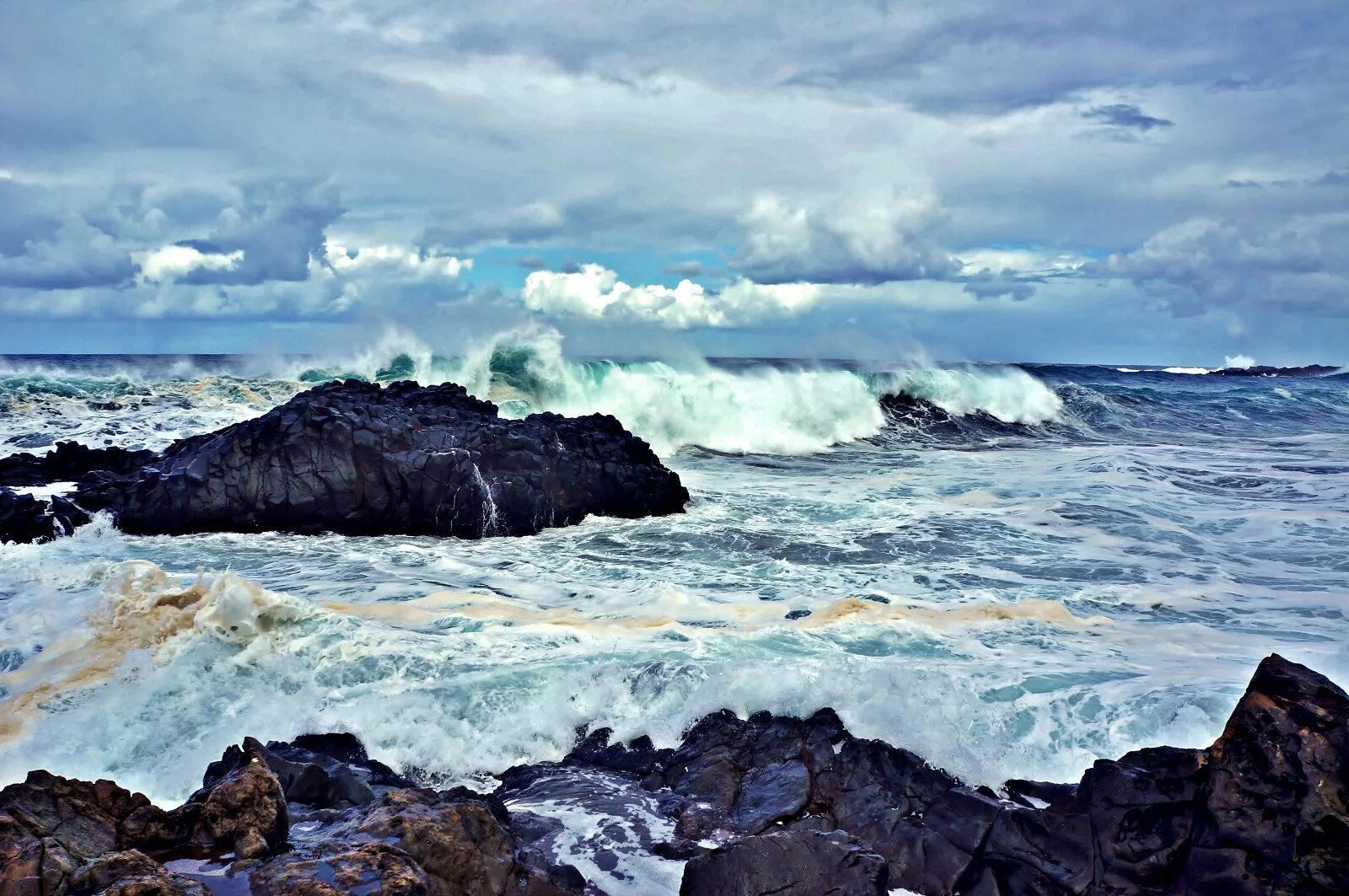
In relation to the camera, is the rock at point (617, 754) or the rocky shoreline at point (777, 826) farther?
the rock at point (617, 754)

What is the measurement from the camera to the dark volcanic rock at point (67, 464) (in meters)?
15.4

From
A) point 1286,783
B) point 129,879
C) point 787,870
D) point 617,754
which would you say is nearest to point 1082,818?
point 1286,783

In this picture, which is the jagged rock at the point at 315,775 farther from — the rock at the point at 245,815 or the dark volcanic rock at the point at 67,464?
the dark volcanic rock at the point at 67,464

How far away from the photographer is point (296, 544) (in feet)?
42.1

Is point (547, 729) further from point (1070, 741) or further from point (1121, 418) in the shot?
point (1121, 418)

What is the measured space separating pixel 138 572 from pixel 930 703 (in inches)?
309

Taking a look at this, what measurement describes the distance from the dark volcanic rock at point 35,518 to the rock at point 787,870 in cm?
1191

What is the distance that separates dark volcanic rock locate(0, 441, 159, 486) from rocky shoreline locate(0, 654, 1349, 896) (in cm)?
1216

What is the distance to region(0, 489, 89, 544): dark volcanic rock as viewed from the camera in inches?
496

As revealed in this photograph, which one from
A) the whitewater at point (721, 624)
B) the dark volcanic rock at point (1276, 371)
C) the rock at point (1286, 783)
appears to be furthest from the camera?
the dark volcanic rock at point (1276, 371)

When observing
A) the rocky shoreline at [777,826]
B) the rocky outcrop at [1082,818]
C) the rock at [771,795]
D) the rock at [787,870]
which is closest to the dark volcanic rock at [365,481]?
the rocky shoreline at [777,826]

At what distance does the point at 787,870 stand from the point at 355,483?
425 inches

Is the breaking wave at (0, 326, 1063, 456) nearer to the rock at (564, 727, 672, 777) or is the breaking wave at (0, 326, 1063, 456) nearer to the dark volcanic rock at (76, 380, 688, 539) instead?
the dark volcanic rock at (76, 380, 688, 539)

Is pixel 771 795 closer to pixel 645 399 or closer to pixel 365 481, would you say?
pixel 365 481
